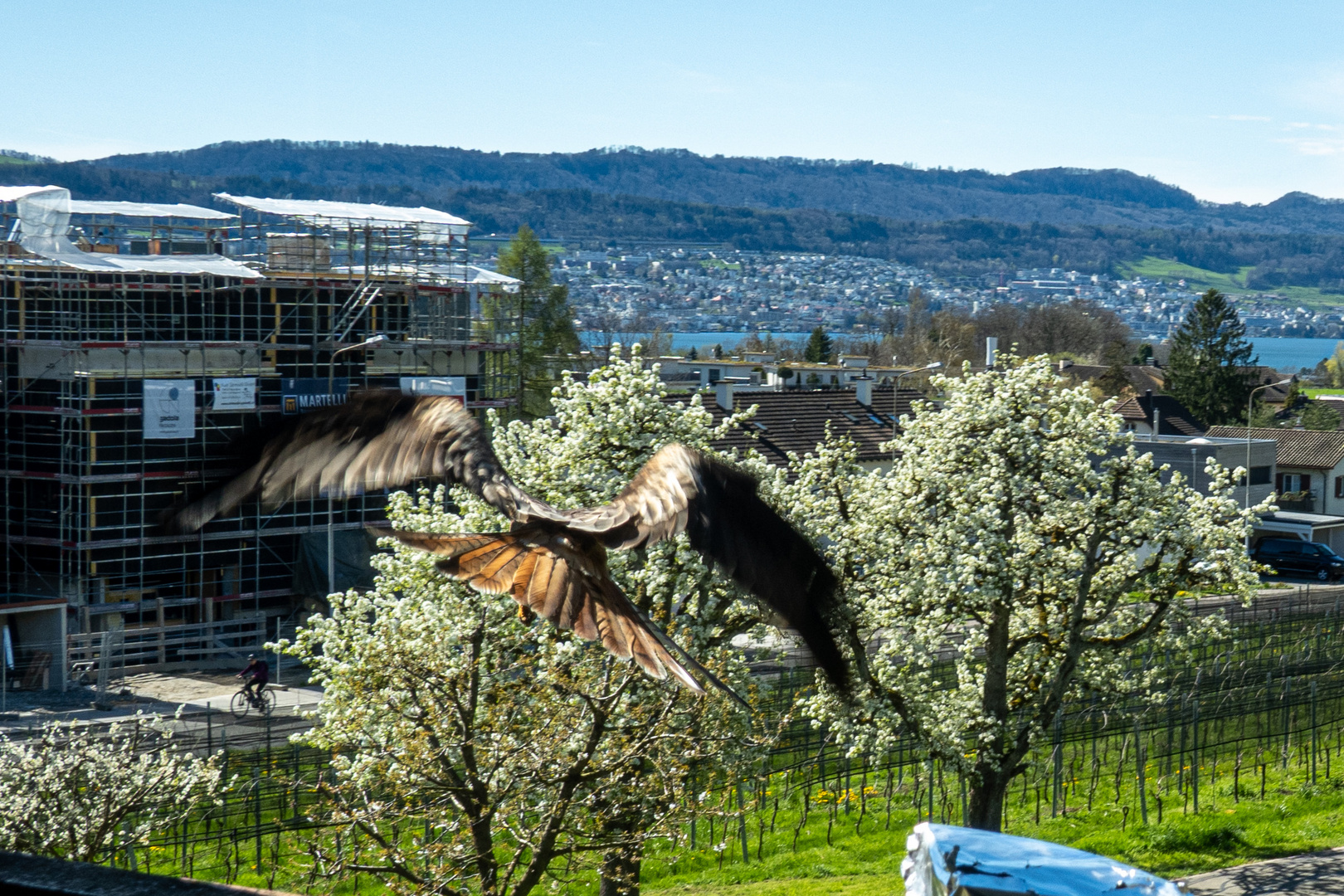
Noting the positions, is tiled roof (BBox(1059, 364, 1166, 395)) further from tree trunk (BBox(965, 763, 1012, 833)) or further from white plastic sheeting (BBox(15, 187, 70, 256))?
tree trunk (BBox(965, 763, 1012, 833))

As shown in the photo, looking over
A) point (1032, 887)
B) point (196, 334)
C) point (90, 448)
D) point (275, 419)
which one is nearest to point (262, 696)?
point (90, 448)

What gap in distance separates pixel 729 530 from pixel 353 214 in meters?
40.3

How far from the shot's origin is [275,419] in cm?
A: 805

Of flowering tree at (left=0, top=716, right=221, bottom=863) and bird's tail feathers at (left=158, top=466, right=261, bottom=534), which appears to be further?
flowering tree at (left=0, top=716, right=221, bottom=863)

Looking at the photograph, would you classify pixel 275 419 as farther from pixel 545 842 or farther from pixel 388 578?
pixel 388 578

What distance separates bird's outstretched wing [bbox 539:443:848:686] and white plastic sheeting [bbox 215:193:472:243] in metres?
38.6

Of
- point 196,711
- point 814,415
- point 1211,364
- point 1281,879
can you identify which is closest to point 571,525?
point 1281,879

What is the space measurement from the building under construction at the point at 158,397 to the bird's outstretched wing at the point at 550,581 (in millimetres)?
28747

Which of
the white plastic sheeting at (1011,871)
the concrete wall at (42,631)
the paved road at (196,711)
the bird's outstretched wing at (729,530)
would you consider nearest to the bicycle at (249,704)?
the paved road at (196,711)

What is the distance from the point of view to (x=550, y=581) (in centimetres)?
716

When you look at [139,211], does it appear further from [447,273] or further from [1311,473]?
[1311,473]

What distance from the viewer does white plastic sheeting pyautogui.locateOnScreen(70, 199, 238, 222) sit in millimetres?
42312

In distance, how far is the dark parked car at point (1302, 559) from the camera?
54.2m

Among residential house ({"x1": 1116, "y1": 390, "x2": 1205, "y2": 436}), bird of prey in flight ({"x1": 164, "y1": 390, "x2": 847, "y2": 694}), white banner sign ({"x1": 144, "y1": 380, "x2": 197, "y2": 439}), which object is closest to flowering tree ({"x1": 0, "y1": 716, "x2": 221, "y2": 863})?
bird of prey in flight ({"x1": 164, "y1": 390, "x2": 847, "y2": 694})
